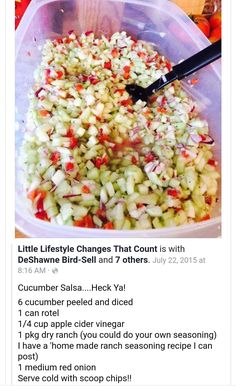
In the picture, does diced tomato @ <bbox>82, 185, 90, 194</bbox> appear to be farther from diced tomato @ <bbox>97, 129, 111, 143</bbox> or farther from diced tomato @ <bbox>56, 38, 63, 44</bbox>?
diced tomato @ <bbox>56, 38, 63, 44</bbox>

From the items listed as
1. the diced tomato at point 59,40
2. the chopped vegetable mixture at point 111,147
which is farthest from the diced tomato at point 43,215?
the diced tomato at point 59,40

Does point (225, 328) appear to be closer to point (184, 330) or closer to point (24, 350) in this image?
point (184, 330)

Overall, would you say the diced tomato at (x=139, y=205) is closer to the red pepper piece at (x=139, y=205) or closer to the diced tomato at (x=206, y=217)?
the red pepper piece at (x=139, y=205)

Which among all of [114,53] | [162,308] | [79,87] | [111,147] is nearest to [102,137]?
[111,147]

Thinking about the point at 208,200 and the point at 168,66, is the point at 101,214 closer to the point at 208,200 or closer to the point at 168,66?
the point at 208,200

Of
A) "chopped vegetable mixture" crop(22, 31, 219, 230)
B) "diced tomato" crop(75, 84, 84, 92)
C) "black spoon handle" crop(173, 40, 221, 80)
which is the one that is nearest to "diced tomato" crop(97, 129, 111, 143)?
"chopped vegetable mixture" crop(22, 31, 219, 230)
